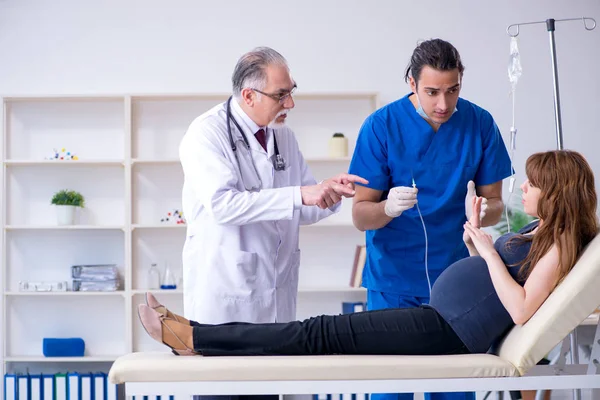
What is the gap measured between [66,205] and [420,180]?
7.93 feet

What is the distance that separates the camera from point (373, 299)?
2227mm

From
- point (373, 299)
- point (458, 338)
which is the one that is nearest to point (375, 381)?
point (458, 338)

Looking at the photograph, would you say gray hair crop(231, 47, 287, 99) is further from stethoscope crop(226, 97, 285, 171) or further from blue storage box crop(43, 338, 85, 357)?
blue storage box crop(43, 338, 85, 357)

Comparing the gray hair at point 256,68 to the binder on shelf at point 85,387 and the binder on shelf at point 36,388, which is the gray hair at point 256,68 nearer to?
the binder on shelf at point 85,387

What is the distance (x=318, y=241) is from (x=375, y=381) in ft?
8.45

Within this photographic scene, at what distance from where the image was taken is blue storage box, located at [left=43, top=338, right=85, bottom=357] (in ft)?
13.0

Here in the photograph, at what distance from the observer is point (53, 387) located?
3.88 m

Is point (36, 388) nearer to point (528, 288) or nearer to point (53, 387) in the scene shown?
point (53, 387)

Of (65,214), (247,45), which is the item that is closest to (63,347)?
(65,214)

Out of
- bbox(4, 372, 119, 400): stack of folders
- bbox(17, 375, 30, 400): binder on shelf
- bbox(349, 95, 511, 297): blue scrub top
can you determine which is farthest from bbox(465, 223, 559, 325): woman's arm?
bbox(17, 375, 30, 400): binder on shelf

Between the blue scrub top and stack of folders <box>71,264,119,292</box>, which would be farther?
stack of folders <box>71,264,119,292</box>

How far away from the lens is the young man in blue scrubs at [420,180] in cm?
215

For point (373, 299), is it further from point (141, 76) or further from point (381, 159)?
point (141, 76)

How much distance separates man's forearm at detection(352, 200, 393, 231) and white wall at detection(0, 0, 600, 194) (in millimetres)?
2118
